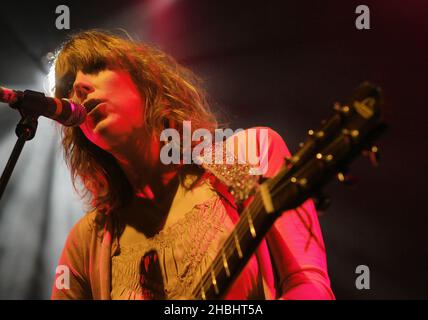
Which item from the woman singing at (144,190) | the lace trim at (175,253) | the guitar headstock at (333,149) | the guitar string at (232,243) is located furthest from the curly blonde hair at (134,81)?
the guitar headstock at (333,149)

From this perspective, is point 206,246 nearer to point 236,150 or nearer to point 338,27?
point 236,150

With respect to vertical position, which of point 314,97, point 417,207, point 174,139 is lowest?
point 417,207

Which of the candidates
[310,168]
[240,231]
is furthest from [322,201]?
[240,231]

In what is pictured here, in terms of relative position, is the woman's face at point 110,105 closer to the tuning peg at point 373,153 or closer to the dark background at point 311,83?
the dark background at point 311,83

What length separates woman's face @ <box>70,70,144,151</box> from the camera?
155cm

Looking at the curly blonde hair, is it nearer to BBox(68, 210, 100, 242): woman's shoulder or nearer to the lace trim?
BBox(68, 210, 100, 242): woman's shoulder

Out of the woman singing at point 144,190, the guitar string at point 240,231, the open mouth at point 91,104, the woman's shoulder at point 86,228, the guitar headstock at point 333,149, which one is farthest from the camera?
the woman's shoulder at point 86,228

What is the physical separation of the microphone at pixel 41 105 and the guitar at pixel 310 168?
0.54 m

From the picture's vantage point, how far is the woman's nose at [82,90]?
5.12 ft

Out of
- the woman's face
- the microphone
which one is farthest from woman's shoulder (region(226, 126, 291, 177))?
the microphone
